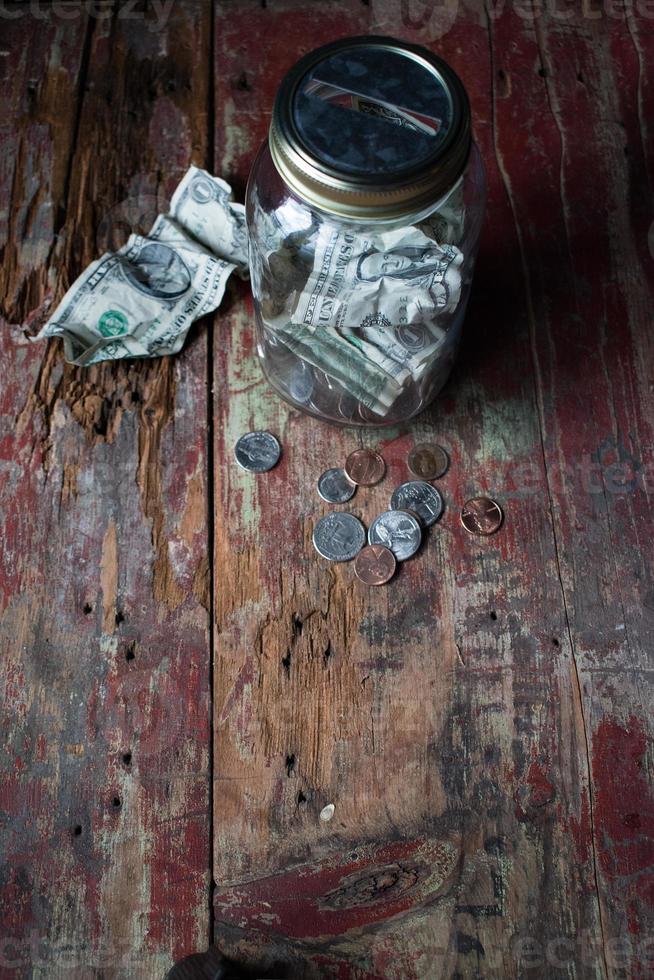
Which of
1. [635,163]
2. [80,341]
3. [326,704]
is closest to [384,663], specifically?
[326,704]

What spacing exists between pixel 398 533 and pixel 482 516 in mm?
106

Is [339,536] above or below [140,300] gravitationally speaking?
below

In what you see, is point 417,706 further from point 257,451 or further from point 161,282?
point 161,282

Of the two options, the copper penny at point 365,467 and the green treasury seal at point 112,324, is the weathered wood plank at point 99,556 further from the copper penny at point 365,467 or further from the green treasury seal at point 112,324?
the copper penny at point 365,467

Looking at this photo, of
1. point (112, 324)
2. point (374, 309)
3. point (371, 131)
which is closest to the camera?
point (371, 131)

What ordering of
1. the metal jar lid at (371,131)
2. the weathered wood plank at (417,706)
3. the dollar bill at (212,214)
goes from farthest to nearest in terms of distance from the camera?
the dollar bill at (212,214) → the weathered wood plank at (417,706) → the metal jar lid at (371,131)

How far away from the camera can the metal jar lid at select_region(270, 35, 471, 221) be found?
0.79 meters

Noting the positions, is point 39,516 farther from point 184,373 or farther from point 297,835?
point 297,835

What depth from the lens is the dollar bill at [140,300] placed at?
44.1 inches

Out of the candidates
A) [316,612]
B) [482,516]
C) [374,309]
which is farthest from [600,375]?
[316,612]

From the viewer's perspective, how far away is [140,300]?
1.13 m

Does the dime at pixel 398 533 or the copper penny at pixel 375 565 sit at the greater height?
the dime at pixel 398 533

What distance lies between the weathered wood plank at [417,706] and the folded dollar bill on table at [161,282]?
0.07 metres

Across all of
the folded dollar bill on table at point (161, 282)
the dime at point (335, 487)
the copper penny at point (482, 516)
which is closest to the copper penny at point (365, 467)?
the dime at point (335, 487)
